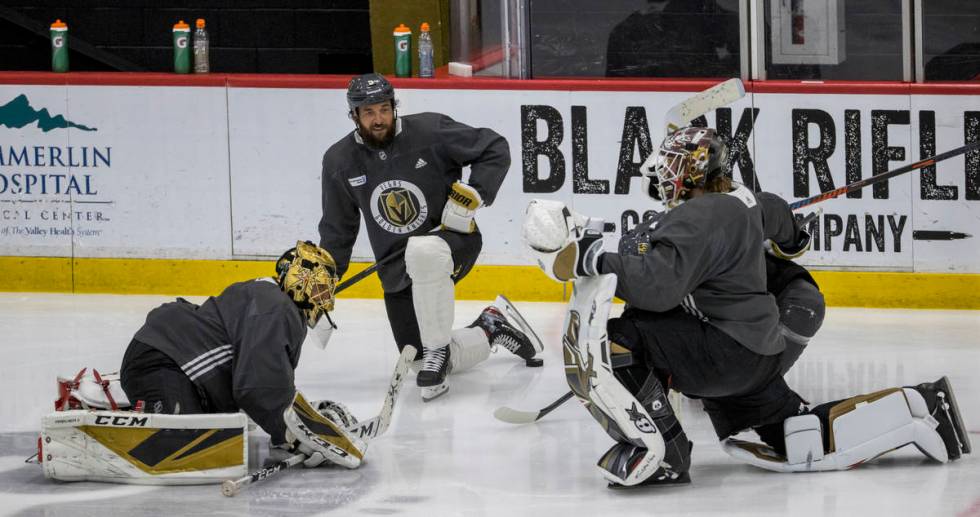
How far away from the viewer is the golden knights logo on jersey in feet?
16.5

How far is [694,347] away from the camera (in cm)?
372

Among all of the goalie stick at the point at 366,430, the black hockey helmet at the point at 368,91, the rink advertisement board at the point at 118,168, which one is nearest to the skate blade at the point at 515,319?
the black hockey helmet at the point at 368,91

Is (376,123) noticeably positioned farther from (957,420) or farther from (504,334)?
(957,420)

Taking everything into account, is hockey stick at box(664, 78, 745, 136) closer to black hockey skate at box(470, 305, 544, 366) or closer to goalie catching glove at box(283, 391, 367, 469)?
black hockey skate at box(470, 305, 544, 366)

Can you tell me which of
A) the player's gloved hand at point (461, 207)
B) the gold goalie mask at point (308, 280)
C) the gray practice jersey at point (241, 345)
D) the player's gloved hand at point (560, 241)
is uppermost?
the player's gloved hand at point (461, 207)

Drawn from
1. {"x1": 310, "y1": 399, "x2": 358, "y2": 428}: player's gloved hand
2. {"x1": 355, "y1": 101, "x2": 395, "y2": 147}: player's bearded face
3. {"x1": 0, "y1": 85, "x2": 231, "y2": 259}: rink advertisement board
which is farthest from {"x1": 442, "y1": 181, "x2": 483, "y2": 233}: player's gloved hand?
{"x1": 0, "y1": 85, "x2": 231, "y2": 259}: rink advertisement board

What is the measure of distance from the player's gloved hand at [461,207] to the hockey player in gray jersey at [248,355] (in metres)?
1.04

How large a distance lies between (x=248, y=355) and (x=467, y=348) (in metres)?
1.51

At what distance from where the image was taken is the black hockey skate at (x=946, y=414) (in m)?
3.86

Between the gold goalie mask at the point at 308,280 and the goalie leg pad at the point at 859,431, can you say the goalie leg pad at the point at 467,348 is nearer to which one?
the gold goalie mask at the point at 308,280

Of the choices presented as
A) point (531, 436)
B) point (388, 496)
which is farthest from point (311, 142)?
point (388, 496)

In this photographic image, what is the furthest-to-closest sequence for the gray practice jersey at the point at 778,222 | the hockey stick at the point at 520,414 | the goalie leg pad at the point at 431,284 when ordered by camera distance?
1. the goalie leg pad at the point at 431,284
2. the hockey stick at the point at 520,414
3. the gray practice jersey at the point at 778,222

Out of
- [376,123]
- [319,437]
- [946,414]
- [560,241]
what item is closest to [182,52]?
[376,123]

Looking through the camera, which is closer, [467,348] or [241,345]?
[241,345]
